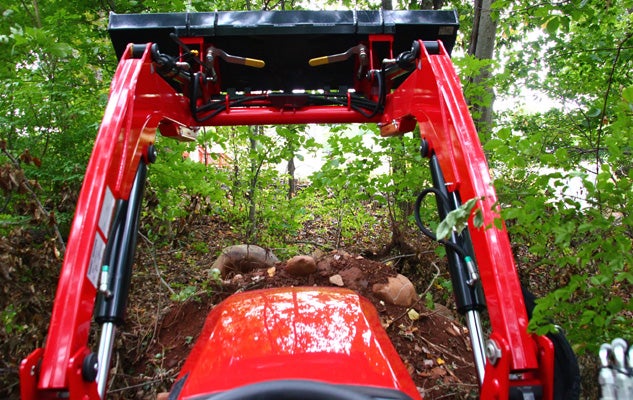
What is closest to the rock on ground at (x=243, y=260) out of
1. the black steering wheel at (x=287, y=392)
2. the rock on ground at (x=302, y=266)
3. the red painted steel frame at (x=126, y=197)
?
the rock on ground at (x=302, y=266)

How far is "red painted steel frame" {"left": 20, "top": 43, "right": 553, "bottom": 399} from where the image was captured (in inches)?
58.7

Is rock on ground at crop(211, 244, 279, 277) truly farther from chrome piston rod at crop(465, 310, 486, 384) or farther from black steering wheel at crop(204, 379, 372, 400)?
black steering wheel at crop(204, 379, 372, 400)

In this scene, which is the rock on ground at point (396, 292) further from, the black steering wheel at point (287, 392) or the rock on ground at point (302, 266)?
the black steering wheel at point (287, 392)

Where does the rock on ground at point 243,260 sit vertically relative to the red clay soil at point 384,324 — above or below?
above

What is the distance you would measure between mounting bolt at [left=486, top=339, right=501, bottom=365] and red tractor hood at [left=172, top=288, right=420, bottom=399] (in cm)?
33

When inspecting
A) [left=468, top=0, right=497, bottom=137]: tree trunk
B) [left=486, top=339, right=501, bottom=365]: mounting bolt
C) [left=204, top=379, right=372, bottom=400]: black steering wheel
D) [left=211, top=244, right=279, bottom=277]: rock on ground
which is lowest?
[left=204, top=379, right=372, bottom=400]: black steering wheel

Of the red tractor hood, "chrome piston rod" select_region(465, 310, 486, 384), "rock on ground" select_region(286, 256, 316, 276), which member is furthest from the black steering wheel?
"rock on ground" select_region(286, 256, 316, 276)

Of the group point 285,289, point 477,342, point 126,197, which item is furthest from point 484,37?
point 126,197

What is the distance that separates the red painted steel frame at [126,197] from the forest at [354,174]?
0.47 feet

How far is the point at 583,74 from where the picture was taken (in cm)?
563

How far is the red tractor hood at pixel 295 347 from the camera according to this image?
57.4 inches

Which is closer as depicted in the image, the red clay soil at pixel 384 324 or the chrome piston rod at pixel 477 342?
the chrome piston rod at pixel 477 342

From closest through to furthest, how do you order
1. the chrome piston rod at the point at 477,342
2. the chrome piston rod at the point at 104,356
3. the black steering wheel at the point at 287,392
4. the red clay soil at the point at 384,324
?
the black steering wheel at the point at 287,392, the chrome piston rod at the point at 104,356, the chrome piston rod at the point at 477,342, the red clay soil at the point at 384,324

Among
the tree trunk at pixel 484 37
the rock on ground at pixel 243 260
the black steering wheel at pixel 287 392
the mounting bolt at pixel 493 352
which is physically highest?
the tree trunk at pixel 484 37
